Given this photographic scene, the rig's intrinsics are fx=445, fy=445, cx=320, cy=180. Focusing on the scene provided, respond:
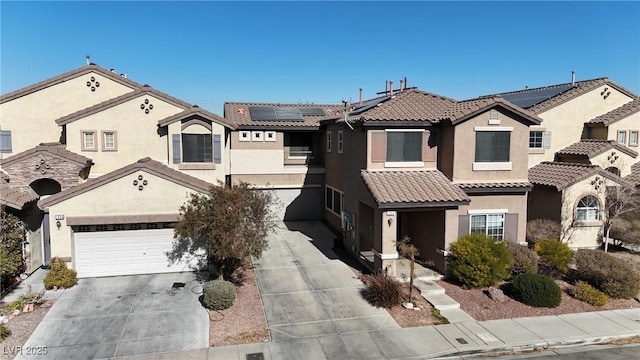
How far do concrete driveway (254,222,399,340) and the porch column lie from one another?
1301mm

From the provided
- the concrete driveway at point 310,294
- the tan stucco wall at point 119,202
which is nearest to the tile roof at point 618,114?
the concrete driveway at point 310,294

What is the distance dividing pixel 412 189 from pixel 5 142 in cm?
2140

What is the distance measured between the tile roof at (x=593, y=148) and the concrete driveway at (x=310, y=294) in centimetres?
1448

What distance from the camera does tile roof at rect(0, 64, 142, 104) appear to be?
77.0 ft

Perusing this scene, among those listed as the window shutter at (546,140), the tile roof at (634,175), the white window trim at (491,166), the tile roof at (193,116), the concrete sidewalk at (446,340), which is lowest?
the concrete sidewalk at (446,340)

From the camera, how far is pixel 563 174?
2180 cm

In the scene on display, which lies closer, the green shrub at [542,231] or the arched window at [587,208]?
the green shrub at [542,231]

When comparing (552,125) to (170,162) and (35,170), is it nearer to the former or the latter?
(170,162)

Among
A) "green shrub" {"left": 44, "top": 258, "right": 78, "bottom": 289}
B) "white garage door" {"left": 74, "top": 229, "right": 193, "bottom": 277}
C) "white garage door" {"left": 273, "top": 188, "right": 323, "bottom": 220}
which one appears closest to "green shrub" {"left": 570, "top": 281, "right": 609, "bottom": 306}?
"white garage door" {"left": 74, "top": 229, "right": 193, "bottom": 277}

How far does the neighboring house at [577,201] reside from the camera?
68.7ft

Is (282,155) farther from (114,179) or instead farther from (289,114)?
(114,179)

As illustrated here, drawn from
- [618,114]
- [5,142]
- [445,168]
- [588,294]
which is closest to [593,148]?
[618,114]

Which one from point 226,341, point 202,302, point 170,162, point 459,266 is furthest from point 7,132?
point 459,266

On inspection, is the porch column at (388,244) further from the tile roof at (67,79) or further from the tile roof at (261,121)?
the tile roof at (67,79)
